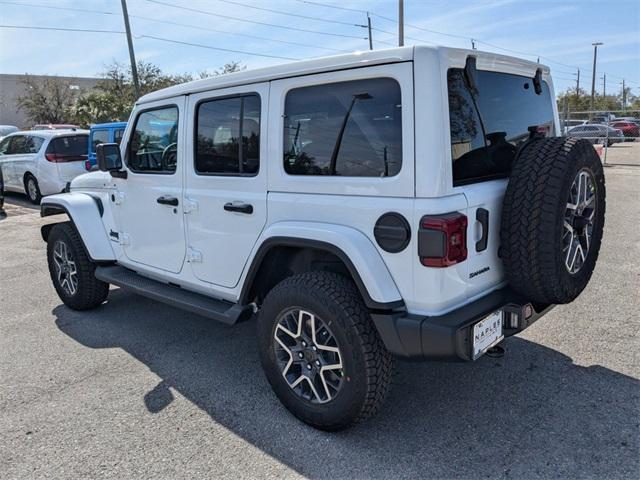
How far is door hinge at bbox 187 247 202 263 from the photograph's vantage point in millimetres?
3643

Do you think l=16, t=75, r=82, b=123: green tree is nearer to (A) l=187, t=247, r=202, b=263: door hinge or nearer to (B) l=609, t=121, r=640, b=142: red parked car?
(B) l=609, t=121, r=640, b=142: red parked car

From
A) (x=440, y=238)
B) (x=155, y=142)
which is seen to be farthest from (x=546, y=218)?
(x=155, y=142)

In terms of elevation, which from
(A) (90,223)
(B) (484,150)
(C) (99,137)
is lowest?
(A) (90,223)

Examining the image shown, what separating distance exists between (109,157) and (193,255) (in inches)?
50.1

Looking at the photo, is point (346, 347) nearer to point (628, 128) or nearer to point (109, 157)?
point (109, 157)

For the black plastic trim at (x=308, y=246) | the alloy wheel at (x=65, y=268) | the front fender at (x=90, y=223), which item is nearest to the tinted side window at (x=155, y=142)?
the front fender at (x=90, y=223)

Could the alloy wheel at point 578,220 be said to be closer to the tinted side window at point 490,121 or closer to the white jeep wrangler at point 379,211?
the white jeep wrangler at point 379,211

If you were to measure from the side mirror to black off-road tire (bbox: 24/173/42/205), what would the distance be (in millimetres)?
9073

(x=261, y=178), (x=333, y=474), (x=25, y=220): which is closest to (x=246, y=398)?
(x=333, y=474)

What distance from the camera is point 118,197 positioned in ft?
14.4

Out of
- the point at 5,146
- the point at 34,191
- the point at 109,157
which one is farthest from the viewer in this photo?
the point at 5,146

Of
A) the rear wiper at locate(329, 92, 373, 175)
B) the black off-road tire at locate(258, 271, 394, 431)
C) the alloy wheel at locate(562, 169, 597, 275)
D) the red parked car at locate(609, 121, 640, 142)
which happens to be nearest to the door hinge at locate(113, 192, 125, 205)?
the black off-road tire at locate(258, 271, 394, 431)

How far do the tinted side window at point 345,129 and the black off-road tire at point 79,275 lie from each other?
266 centimetres

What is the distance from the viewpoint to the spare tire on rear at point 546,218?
8.50 ft
